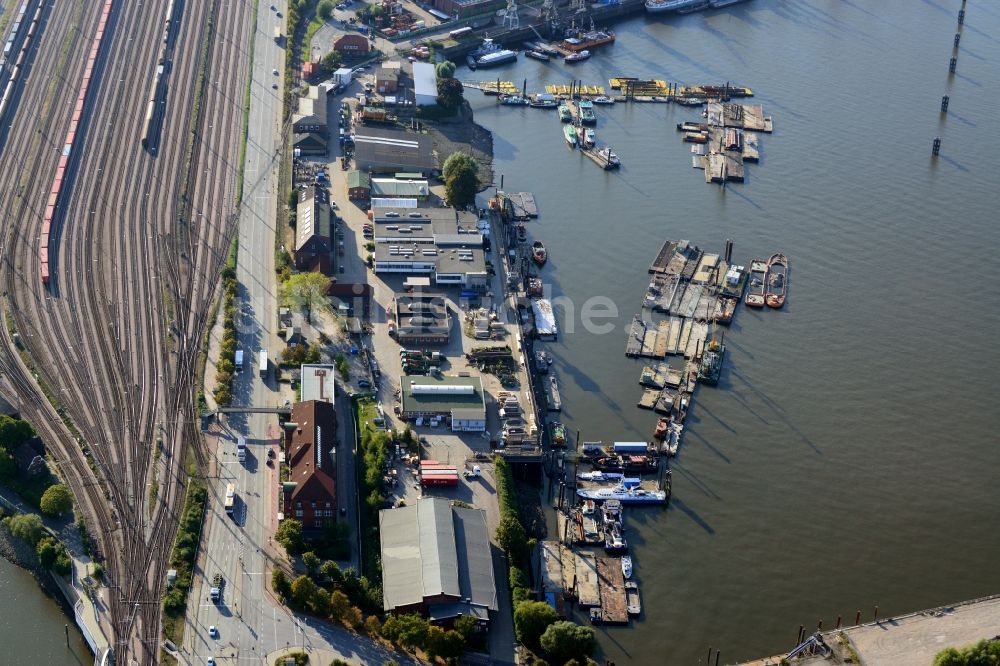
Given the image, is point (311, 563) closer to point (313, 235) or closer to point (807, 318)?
point (313, 235)

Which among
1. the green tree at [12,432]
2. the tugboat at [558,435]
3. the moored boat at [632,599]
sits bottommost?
the moored boat at [632,599]

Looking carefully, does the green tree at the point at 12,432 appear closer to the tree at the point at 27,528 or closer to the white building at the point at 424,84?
the tree at the point at 27,528

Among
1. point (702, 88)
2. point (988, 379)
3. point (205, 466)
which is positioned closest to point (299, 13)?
point (702, 88)

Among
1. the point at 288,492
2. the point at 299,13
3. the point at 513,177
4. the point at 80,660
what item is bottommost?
the point at 80,660

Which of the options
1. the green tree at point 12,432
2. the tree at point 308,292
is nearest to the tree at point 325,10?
the tree at point 308,292

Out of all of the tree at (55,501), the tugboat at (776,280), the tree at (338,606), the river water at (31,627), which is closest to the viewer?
the river water at (31,627)

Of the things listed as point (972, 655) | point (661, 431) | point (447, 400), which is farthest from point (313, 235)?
point (972, 655)

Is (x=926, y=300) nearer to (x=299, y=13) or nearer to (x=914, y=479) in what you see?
(x=914, y=479)
